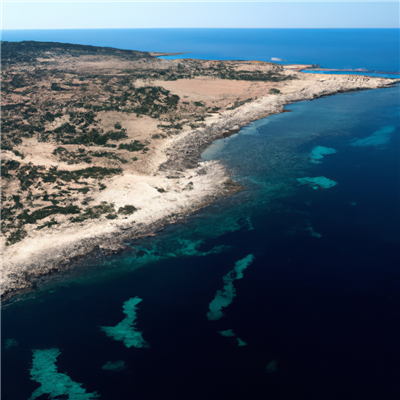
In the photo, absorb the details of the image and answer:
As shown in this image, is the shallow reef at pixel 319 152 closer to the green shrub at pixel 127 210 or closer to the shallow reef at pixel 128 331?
the green shrub at pixel 127 210

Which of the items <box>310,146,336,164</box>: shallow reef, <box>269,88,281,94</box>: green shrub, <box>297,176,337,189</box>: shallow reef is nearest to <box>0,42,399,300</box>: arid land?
<box>269,88,281,94</box>: green shrub

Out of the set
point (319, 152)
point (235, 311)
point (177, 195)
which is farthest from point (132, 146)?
point (235, 311)

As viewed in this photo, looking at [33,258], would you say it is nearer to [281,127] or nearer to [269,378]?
[269,378]

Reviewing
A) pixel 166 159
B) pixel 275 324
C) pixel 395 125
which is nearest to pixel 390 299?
pixel 275 324

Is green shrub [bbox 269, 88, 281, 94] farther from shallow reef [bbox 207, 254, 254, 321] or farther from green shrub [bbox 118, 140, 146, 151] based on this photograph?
shallow reef [bbox 207, 254, 254, 321]

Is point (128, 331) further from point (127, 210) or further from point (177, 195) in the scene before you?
point (177, 195)

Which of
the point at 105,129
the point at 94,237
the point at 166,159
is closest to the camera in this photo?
the point at 94,237
